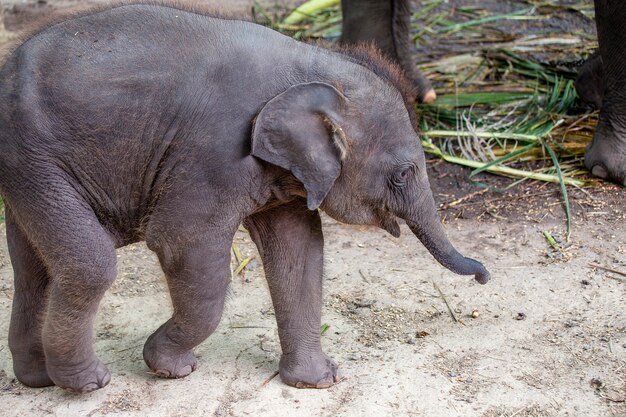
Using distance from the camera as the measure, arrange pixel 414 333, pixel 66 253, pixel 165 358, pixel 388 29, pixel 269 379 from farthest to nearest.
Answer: pixel 388 29 < pixel 414 333 < pixel 269 379 < pixel 165 358 < pixel 66 253

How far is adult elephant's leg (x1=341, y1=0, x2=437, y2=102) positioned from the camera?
598 centimetres

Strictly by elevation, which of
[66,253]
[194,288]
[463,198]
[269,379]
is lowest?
[463,198]

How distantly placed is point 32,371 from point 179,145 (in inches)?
41.6

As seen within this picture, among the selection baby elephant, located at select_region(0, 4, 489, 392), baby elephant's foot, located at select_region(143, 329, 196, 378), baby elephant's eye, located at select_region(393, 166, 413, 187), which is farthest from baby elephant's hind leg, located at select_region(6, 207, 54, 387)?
baby elephant's eye, located at select_region(393, 166, 413, 187)

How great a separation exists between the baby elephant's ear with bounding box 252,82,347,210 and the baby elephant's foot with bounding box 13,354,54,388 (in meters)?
1.16

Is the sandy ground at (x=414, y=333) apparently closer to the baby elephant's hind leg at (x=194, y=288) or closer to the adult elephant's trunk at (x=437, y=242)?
the baby elephant's hind leg at (x=194, y=288)

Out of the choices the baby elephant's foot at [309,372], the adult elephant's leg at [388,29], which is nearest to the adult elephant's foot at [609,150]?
the adult elephant's leg at [388,29]

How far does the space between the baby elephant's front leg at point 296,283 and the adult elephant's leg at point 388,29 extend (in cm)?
251

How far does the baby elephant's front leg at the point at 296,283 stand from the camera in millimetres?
3641

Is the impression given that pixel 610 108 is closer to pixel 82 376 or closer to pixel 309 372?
pixel 309 372

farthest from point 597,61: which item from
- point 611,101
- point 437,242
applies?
point 437,242

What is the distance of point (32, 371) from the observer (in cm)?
373

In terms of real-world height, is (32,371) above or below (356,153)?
below

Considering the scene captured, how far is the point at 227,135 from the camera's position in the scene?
10.6 feet
